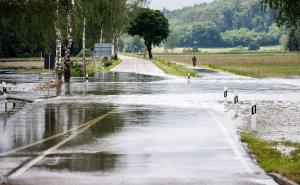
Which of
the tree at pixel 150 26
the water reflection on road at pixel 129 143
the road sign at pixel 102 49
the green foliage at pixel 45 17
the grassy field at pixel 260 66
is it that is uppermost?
the tree at pixel 150 26

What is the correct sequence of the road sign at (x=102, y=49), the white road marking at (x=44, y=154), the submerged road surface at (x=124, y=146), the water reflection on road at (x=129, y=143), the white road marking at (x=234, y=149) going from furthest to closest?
the road sign at (x=102, y=49)
the white road marking at (x=234, y=149)
the white road marking at (x=44, y=154)
the water reflection on road at (x=129, y=143)
the submerged road surface at (x=124, y=146)

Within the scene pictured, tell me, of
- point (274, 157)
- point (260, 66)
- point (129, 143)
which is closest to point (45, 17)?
point (129, 143)

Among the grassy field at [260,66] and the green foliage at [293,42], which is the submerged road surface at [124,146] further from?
the green foliage at [293,42]

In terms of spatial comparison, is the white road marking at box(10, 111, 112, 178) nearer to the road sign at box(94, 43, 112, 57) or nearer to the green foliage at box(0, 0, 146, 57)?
the green foliage at box(0, 0, 146, 57)

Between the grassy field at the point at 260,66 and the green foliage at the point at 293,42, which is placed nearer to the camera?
the grassy field at the point at 260,66

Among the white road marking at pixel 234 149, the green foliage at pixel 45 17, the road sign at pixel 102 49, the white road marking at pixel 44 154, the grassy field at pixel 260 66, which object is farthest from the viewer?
the road sign at pixel 102 49

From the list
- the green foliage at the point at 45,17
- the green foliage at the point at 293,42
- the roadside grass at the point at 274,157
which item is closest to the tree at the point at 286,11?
the roadside grass at the point at 274,157

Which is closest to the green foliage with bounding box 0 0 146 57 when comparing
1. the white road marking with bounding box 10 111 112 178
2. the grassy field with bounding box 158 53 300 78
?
the white road marking with bounding box 10 111 112 178

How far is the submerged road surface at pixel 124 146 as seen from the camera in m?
10.9

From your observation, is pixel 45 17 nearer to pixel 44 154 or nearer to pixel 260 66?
pixel 44 154

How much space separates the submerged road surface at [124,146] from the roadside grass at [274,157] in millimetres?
294

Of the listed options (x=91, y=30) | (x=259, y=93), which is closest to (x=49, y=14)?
(x=259, y=93)

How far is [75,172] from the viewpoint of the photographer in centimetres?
1134

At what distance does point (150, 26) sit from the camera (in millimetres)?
131375
